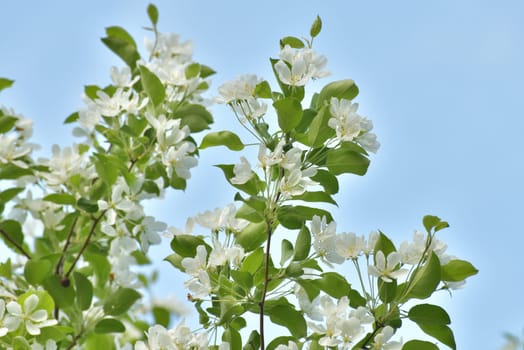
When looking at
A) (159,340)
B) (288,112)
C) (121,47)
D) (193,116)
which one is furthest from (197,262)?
(121,47)

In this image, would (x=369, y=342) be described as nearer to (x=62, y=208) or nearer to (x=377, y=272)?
(x=377, y=272)

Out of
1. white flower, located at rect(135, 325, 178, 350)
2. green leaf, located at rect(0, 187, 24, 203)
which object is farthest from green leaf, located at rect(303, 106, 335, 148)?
green leaf, located at rect(0, 187, 24, 203)

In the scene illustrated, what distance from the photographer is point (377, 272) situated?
5.51ft

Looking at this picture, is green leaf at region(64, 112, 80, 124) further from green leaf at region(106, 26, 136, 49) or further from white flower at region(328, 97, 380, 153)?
white flower at region(328, 97, 380, 153)

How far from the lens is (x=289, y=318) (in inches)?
69.2

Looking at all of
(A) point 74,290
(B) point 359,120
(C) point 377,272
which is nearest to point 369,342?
(C) point 377,272

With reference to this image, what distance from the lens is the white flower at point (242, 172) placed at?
1735 millimetres

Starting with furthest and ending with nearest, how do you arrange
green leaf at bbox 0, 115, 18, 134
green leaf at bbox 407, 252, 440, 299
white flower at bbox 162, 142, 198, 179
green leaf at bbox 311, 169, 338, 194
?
green leaf at bbox 0, 115, 18, 134 < white flower at bbox 162, 142, 198, 179 < green leaf at bbox 311, 169, 338, 194 < green leaf at bbox 407, 252, 440, 299

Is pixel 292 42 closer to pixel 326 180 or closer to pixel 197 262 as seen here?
pixel 326 180

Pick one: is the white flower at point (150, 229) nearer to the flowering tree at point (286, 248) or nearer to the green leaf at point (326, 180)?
the flowering tree at point (286, 248)

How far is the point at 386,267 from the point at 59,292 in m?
1.26

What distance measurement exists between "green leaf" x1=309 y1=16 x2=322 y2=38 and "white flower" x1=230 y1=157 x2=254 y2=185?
0.42 metres

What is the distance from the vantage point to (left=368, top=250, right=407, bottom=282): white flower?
1.67 m

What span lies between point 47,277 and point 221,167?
990 millimetres
